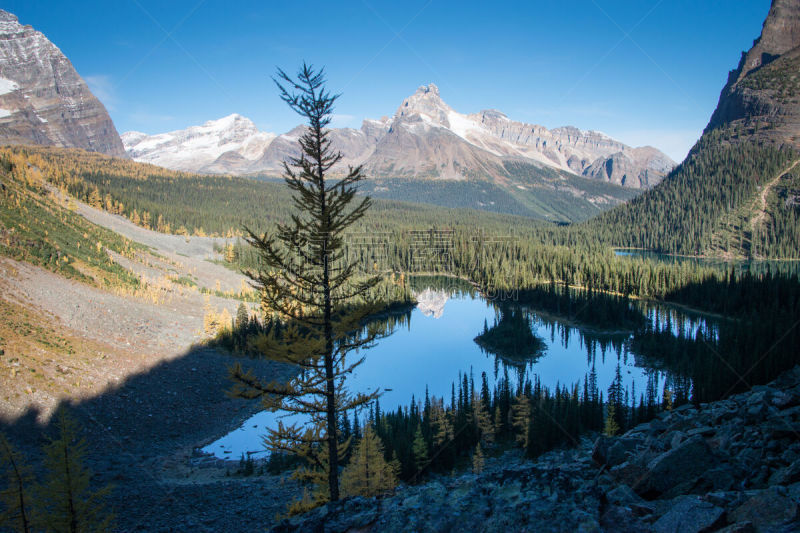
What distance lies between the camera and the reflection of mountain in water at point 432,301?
87125mm

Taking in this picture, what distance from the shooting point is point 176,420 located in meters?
32.3

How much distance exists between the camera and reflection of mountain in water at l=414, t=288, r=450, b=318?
87.1m

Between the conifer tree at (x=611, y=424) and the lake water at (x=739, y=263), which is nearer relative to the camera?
the conifer tree at (x=611, y=424)

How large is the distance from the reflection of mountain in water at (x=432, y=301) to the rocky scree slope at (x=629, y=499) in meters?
73.6

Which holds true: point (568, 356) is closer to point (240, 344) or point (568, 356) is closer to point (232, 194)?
point (240, 344)

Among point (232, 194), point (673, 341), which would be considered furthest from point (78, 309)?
point (232, 194)

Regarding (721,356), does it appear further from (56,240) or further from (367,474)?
(56,240)

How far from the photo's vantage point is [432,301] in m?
95.2

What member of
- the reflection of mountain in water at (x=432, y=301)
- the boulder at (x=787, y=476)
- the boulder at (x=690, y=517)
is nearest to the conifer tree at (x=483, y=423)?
the boulder at (x=787, y=476)

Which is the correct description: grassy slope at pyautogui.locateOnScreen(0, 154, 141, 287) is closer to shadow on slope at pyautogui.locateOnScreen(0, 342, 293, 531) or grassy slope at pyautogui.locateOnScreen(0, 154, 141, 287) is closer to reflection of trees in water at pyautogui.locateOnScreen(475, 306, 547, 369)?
shadow on slope at pyautogui.locateOnScreen(0, 342, 293, 531)

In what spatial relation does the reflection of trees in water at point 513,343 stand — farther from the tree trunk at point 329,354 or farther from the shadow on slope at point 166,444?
the tree trunk at point 329,354

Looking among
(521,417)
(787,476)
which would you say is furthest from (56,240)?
(787,476)

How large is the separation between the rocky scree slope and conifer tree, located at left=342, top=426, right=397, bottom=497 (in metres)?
10.7

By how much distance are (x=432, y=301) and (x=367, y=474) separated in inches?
2973
